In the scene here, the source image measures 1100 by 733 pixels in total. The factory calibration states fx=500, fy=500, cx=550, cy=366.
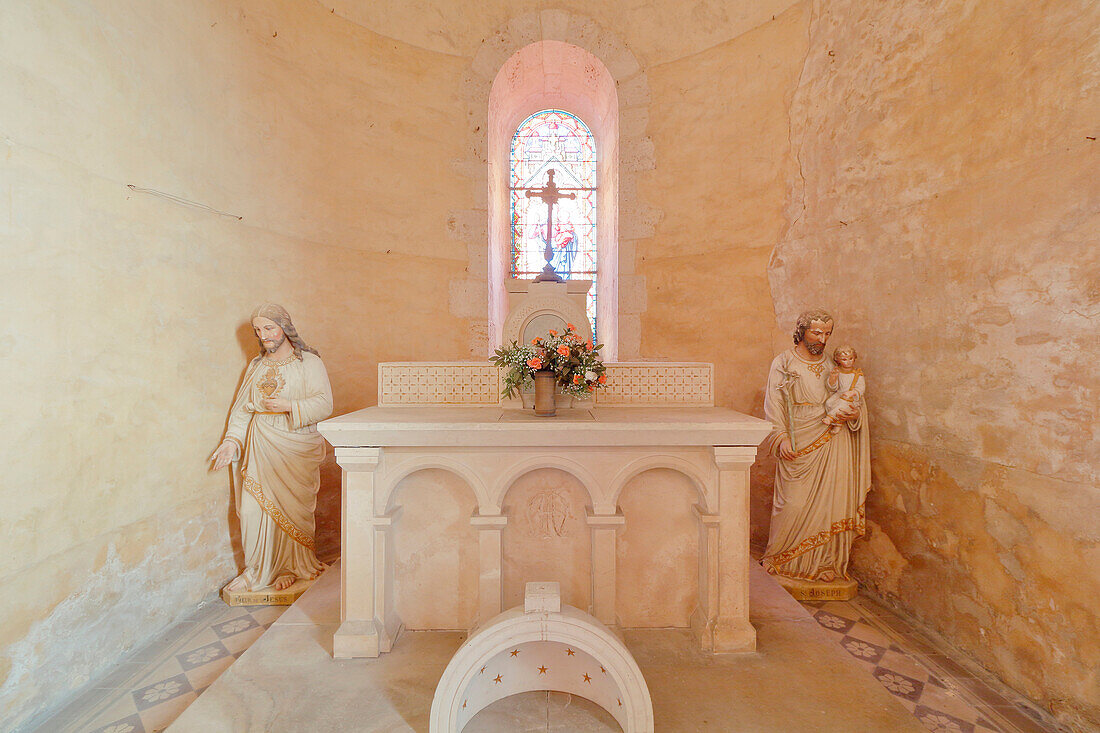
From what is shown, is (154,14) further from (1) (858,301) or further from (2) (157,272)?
(1) (858,301)

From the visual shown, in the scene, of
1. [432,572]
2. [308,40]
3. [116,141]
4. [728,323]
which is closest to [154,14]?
[116,141]

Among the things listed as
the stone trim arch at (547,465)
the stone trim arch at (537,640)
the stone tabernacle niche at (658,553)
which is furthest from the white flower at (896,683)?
the stone trim arch at (547,465)

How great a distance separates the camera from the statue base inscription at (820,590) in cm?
433

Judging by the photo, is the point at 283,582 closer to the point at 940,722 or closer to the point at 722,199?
the point at 940,722

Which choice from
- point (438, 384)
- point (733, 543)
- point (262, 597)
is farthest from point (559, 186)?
point (262, 597)

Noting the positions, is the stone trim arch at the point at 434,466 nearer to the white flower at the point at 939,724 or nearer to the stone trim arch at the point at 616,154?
the white flower at the point at 939,724

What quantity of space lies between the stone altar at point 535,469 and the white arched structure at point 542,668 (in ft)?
1.68

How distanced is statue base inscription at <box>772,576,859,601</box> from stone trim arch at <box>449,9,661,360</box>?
116 inches

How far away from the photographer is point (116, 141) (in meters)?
3.59

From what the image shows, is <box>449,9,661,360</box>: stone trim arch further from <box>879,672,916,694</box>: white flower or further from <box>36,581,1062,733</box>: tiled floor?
<box>879,672,916,694</box>: white flower

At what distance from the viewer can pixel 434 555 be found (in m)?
3.41

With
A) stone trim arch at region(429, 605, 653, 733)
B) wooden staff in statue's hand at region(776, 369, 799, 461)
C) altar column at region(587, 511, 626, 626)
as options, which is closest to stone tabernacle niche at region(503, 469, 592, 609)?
altar column at region(587, 511, 626, 626)

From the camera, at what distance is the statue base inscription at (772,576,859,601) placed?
14.2 feet

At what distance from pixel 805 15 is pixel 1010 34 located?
2.63m
